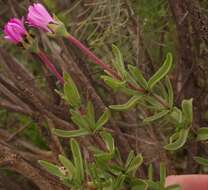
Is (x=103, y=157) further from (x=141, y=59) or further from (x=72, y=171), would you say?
(x=141, y=59)

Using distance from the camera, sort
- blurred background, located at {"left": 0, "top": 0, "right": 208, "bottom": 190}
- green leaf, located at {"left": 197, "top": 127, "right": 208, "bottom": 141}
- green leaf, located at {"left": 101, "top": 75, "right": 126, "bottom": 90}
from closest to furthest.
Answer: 1. green leaf, located at {"left": 101, "top": 75, "right": 126, "bottom": 90}
2. green leaf, located at {"left": 197, "top": 127, "right": 208, "bottom": 141}
3. blurred background, located at {"left": 0, "top": 0, "right": 208, "bottom": 190}

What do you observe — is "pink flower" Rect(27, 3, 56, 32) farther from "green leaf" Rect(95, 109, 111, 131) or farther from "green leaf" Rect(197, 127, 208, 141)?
"green leaf" Rect(197, 127, 208, 141)

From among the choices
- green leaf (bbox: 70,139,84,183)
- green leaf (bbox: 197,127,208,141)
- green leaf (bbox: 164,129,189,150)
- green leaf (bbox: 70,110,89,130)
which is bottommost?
green leaf (bbox: 197,127,208,141)

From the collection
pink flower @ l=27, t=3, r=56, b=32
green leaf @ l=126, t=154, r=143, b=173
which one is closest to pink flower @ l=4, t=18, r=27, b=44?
pink flower @ l=27, t=3, r=56, b=32

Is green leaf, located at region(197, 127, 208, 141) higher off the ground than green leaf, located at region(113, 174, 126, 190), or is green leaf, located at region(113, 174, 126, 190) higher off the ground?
green leaf, located at region(113, 174, 126, 190)

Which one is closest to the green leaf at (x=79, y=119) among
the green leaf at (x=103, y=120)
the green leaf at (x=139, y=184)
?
the green leaf at (x=103, y=120)

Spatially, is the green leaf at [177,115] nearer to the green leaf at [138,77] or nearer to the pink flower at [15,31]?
the green leaf at [138,77]

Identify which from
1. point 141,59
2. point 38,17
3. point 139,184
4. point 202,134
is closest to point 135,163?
point 139,184
